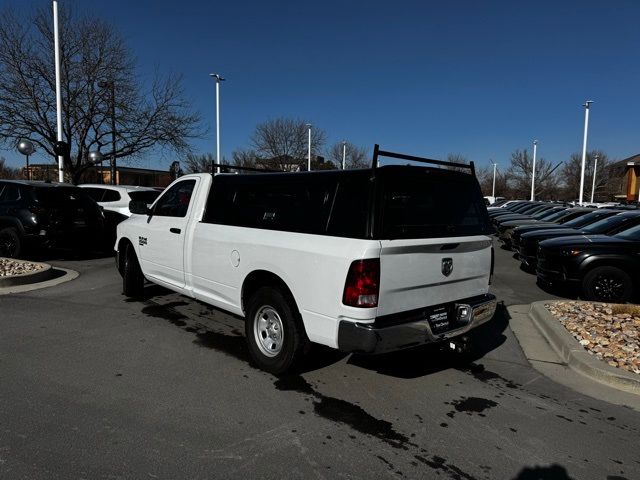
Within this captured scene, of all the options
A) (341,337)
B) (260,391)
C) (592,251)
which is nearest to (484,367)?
(341,337)

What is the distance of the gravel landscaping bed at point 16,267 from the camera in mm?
8169

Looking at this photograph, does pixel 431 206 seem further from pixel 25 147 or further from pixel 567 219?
pixel 25 147

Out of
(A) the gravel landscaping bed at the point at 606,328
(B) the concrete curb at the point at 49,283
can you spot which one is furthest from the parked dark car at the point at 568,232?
(B) the concrete curb at the point at 49,283

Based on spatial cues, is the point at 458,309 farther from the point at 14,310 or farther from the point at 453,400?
the point at 14,310

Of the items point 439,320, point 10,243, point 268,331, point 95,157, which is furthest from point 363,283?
point 95,157

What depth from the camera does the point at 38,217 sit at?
962cm

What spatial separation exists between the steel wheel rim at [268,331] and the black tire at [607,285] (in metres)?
5.80

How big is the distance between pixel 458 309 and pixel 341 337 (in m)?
1.26

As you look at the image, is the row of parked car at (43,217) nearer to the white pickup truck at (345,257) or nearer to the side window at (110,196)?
the side window at (110,196)

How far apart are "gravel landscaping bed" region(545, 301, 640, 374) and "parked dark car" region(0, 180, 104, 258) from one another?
9.36 m

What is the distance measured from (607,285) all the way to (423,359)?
15.0ft

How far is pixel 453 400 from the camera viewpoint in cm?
405

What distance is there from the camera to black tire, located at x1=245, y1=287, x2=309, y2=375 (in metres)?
4.15

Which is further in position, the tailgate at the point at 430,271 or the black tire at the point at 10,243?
the black tire at the point at 10,243
